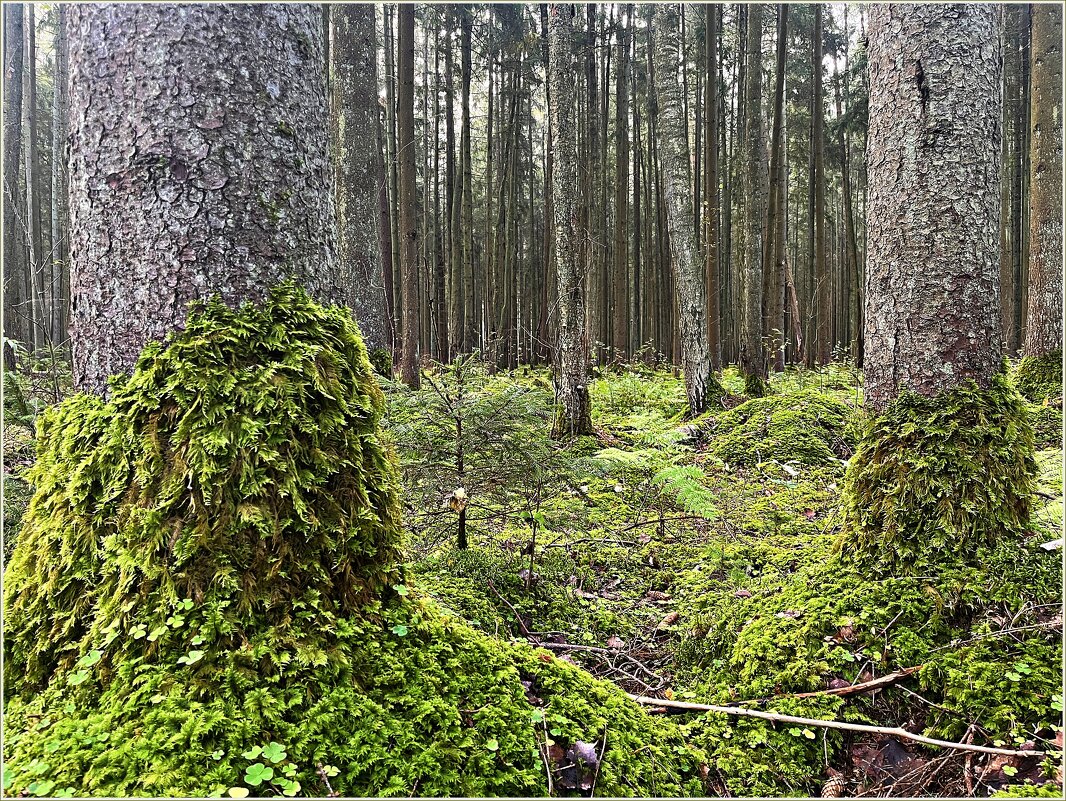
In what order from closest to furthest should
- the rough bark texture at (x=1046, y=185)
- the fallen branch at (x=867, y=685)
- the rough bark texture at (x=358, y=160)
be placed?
the fallen branch at (x=867, y=685) → the rough bark texture at (x=358, y=160) → the rough bark texture at (x=1046, y=185)

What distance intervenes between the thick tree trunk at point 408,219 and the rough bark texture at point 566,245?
3316 mm

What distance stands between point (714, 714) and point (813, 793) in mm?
413

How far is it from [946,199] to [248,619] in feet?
11.2

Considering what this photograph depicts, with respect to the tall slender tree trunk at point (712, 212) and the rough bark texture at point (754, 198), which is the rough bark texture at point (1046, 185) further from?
the tall slender tree trunk at point (712, 212)

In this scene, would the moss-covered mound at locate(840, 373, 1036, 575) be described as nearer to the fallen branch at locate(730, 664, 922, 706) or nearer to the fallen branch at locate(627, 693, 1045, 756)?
the fallen branch at locate(730, 664, 922, 706)

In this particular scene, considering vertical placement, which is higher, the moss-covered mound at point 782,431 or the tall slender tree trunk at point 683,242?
the tall slender tree trunk at point 683,242

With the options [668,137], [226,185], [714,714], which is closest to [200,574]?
[226,185]

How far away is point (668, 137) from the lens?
9258 millimetres

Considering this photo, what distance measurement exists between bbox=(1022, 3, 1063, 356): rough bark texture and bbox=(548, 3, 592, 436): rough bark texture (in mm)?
7291

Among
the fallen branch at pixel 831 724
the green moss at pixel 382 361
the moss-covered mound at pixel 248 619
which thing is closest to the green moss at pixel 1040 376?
the fallen branch at pixel 831 724

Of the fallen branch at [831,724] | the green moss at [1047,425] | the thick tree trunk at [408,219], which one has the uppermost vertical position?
the thick tree trunk at [408,219]

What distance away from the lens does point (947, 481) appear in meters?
2.82

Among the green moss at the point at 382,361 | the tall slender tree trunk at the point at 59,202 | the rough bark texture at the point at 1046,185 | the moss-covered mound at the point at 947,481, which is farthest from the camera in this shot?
the tall slender tree trunk at the point at 59,202

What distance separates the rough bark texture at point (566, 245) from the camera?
25.1 feet
